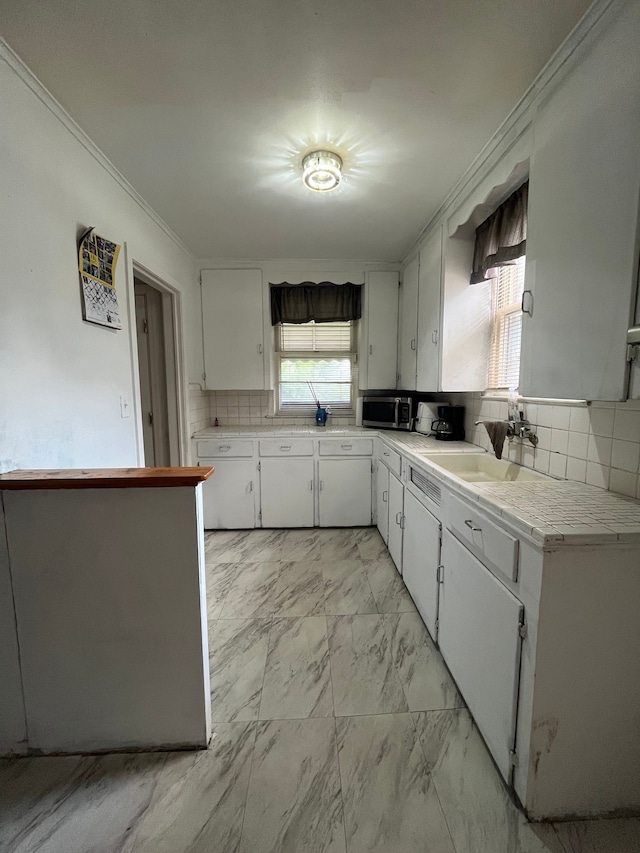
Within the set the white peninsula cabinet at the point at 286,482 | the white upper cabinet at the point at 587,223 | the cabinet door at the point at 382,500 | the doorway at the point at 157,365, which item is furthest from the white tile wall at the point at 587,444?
the doorway at the point at 157,365

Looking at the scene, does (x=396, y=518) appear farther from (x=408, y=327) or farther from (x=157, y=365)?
(x=157, y=365)

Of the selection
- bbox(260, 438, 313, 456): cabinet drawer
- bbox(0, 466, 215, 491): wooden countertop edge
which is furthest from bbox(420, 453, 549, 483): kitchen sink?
bbox(0, 466, 215, 491): wooden countertop edge

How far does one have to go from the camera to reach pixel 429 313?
7.91 ft

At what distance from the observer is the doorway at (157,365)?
2.65 metres

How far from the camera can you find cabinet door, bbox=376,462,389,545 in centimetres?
257

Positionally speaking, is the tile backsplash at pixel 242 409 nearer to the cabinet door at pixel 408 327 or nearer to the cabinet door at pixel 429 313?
the cabinet door at pixel 408 327

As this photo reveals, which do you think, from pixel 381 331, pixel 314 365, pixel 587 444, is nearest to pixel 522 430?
pixel 587 444

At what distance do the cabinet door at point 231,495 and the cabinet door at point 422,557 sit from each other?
1.41 m

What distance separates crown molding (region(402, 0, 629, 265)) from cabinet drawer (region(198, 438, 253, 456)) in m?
2.26

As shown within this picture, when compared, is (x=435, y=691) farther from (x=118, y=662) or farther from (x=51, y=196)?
(x=51, y=196)

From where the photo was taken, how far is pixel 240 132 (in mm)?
1478

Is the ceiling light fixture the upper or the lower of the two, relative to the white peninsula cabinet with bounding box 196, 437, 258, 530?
upper

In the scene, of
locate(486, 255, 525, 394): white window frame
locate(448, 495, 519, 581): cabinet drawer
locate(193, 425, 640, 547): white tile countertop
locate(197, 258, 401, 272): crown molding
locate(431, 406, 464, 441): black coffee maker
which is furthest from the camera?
locate(197, 258, 401, 272): crown molding

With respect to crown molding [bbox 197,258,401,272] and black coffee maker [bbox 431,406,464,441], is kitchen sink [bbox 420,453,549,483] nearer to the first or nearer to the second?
black coffee maker [bbox 431,406,464,441]
